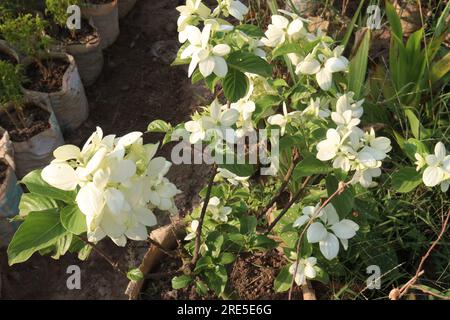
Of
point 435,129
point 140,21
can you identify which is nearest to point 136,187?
point 435,129

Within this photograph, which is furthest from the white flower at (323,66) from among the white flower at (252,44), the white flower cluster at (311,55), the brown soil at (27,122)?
the brown soil at (27,122)

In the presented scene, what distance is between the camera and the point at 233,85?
3.56 feet

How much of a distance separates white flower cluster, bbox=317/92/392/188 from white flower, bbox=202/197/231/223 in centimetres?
45

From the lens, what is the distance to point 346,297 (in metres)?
1.67

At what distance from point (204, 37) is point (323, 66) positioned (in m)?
0.32

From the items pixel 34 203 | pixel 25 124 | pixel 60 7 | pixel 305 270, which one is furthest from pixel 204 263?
pixel 60 7

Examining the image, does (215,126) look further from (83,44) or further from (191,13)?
(83,44)

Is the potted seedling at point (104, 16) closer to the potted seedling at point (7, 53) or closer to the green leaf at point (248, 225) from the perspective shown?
the potted seedling at point (7, 53)

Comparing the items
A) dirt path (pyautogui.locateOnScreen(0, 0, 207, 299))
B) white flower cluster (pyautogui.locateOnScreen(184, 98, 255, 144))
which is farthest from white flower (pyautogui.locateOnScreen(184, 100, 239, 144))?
dirt path (pyautogui.locateOnScreen(0, 0, 207, 299))

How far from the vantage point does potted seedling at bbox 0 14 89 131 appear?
2.27m

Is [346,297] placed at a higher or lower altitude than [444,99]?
lower
